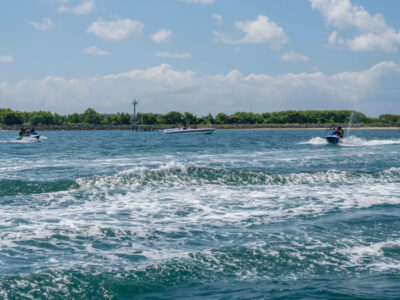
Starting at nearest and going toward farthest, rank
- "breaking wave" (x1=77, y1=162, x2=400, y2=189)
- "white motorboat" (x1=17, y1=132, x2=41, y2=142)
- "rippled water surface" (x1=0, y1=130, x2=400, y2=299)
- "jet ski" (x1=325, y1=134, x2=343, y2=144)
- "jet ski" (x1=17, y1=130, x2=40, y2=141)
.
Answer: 1. "rippled water surface" (x1=0, y1=130, x2=400, y2=299)
2. "breaking wave" (x1=77, y1=162, x2=400, y2=189)
3. "jet ski" (x1=325, y1=134, x2=343, y2=144)
4. "white motorboat" (x1=17, y1=132, x2=41, y2=142)
5. "jet ski" (x1=17, y1=130, x2=40, y2=141)

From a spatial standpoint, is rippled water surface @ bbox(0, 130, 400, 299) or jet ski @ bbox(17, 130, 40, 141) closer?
rippled water surface @ bbox(0, 130, 400, 299)

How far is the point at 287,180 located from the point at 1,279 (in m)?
16.8

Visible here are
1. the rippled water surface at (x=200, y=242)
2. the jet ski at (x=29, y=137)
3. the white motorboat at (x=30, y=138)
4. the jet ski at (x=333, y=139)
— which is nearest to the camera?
the rippled water surface at (x=200, y=242)

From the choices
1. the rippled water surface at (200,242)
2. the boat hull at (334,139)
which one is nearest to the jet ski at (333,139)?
the boat hull at (334,139)

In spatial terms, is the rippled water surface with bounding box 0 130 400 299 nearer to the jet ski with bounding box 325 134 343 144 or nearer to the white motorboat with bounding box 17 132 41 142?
the jet ski with bounding box 325 134 343 144

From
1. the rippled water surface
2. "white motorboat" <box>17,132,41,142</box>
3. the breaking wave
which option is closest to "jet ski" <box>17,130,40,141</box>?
"white motorboat" <box>17,132,41,142</box>

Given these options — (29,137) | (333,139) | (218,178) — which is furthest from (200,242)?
(29,137)

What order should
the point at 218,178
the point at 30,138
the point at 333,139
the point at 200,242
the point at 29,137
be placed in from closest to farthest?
the point at 200,242
the point at 218,178
the point at 333,139
the point at 30,138
the point at 29,137

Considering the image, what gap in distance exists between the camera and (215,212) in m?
14.7

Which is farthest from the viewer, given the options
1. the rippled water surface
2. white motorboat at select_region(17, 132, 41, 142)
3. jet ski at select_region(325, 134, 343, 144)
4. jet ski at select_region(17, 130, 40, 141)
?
jet ski at select_region(17, 130, 40, 141)

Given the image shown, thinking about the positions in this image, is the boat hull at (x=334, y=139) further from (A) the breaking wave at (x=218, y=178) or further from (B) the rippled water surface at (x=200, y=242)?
(B) the rippled water surface at (x=200, y=242)

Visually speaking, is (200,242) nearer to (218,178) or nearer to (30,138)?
(218,178)

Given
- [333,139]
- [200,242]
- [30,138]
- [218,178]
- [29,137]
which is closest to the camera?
[200,242]

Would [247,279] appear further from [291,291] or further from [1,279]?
[1,279]
